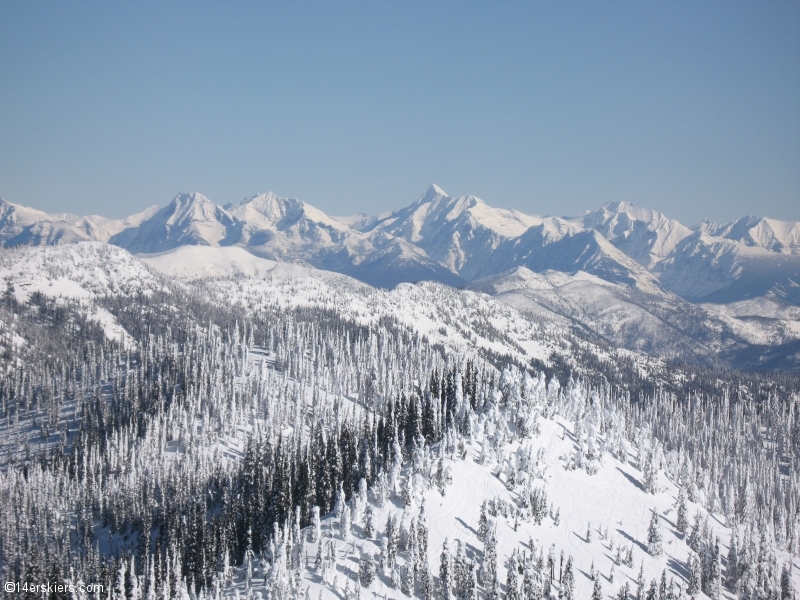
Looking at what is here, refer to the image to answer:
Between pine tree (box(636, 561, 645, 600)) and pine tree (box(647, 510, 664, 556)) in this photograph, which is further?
pine tree (box(647, 510, 664, 556))

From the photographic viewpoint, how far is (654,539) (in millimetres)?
158125

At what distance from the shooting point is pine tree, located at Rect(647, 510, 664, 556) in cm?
15662

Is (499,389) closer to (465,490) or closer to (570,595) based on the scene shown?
(465,490)

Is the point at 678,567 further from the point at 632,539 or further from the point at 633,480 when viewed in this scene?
the point at 633,480

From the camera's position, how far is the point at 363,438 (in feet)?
541

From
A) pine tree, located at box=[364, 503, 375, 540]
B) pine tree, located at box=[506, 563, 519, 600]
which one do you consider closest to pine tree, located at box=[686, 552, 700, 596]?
pine tree, located at box=[506, 563, 519, 600]

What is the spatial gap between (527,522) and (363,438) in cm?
4336

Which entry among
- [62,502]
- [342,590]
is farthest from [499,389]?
[62,502]

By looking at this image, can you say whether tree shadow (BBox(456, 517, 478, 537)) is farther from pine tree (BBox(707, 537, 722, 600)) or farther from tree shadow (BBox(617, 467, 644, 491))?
tree shadow (BBox(617, 467, 644, 491))

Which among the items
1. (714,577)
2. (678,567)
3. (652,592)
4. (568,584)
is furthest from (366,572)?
(714,577)

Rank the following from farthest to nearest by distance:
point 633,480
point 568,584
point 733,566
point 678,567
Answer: point 633,480
point 733,566
point 678,567
point 568,584

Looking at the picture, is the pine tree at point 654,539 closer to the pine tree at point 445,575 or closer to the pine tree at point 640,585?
the pine tree at point 640,585

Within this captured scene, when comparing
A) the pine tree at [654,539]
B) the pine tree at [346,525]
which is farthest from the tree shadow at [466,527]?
the pine tree at [654,539]

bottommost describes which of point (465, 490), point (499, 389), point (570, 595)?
point (570, 595)
